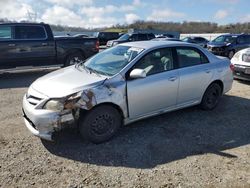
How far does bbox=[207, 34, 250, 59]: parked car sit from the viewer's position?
16.2 metres

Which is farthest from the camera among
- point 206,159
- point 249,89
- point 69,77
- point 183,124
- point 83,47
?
point 83,47

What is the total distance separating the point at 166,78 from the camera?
4.67 metres

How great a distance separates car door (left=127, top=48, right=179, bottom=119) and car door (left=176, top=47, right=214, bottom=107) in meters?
0.18

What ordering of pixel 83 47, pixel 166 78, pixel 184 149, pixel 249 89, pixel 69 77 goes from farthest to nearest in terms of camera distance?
1. pixel 83 47
2. pixel 249 89
3. pixel 166 78
4. pixel 69 77
5. pixel 184 149

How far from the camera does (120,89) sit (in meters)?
4.12

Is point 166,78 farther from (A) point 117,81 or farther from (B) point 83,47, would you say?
(B) point 83,47

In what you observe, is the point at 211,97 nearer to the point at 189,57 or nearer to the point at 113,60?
the point at 189,57

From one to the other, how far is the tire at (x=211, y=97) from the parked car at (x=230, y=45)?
11.5 m

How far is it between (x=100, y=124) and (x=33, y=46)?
6.36 m

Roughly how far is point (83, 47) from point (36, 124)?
7.15 meters

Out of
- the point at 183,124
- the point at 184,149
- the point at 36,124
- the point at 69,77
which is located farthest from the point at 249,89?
the point at 36,124

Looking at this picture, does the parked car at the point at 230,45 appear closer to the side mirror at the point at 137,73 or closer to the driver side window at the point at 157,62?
the driver side window at the point at 157,62

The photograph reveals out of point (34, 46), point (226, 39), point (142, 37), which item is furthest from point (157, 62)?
point (142, 37)

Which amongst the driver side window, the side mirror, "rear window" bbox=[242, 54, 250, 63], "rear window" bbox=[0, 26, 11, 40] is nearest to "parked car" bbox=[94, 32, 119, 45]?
"rear window" bbox=[0, 26, 11, 40]
